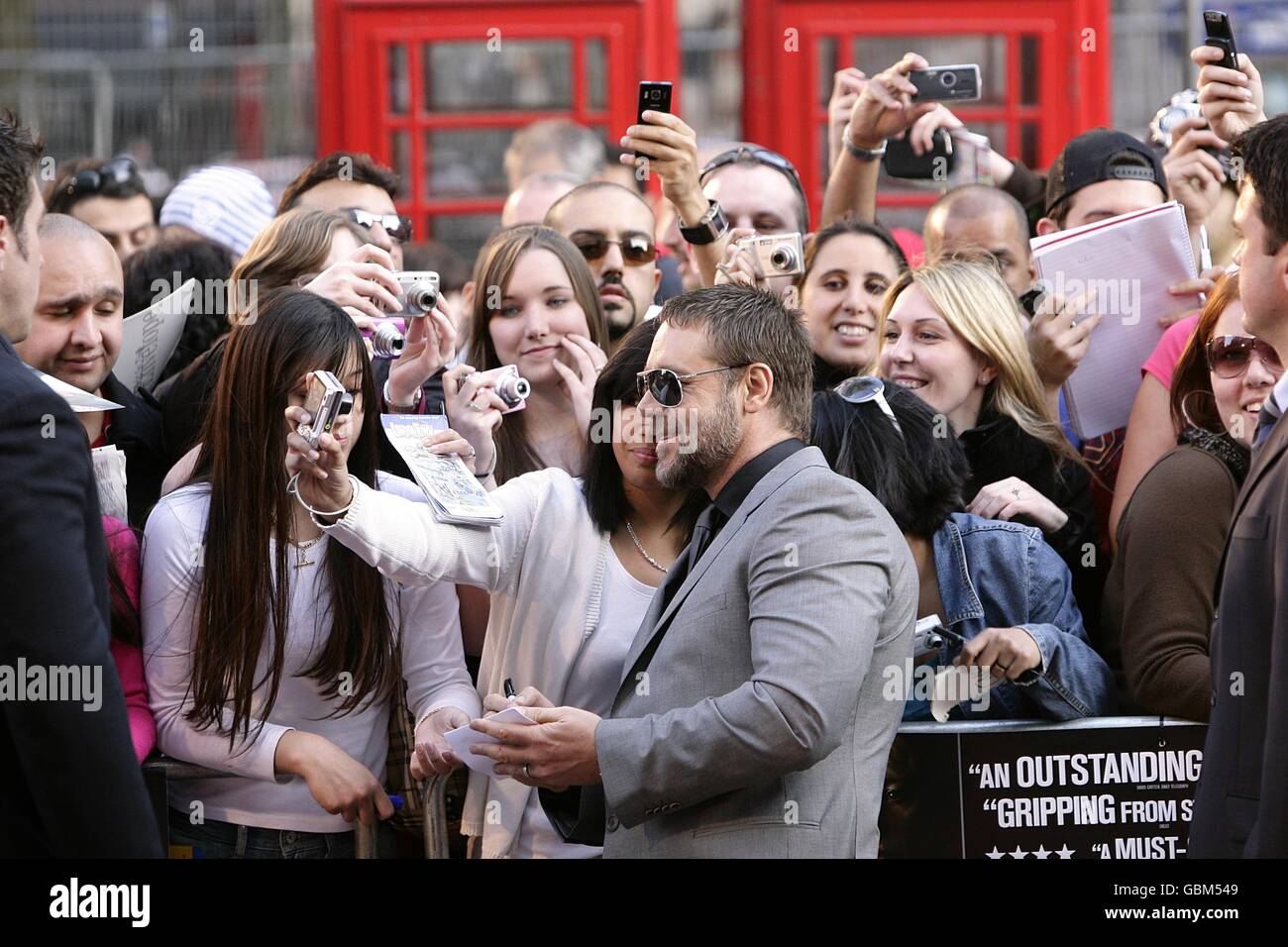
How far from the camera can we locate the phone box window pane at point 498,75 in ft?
25.4

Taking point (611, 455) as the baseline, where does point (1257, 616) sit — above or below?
below

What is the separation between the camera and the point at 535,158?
7191 mm

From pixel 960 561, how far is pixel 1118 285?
1.31 m

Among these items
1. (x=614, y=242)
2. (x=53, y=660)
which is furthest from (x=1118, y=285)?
(x=53, y=660)

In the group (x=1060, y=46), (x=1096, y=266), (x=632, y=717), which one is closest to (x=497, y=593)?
(x=632, y=717)

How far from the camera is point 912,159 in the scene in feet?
18.1

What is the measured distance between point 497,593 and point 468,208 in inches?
180

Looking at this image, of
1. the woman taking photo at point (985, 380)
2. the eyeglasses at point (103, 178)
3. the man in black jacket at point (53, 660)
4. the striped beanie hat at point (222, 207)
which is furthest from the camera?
the eyeglasses at point (103, 178)

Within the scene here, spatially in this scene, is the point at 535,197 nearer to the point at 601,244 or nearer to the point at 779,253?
the point at 601,244

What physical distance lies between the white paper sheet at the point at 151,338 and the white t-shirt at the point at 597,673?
1.78 metres

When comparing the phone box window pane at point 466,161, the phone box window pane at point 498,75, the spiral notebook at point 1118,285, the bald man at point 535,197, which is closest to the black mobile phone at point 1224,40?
the spiral notebook at point 1118,285

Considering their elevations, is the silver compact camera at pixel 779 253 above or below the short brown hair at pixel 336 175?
below

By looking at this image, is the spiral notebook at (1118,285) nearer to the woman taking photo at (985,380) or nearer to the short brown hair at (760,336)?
the woman taking photo at (985,380)

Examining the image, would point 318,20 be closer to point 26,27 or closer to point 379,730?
point 26,27
